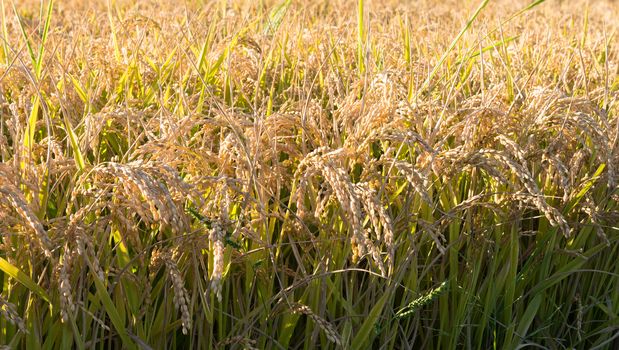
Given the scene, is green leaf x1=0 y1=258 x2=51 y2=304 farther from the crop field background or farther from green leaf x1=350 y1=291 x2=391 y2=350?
green leaf x1=350 y1=291 x2=391 y2=350

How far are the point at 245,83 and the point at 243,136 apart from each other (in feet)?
2.88

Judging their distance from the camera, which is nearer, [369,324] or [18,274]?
[18,274]

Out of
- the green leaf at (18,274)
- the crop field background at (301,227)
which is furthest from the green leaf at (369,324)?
the green leaf at (18,274)

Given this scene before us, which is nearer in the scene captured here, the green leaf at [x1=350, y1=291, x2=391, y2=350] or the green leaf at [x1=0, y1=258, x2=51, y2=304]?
the green leaf at [x1=0, y1=258, x2=51, y2=304]

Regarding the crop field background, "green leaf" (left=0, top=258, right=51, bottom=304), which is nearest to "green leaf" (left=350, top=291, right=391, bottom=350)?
the crop field background

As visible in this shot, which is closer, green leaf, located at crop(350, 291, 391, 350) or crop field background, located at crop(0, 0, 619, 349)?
crop field background, located at crop(0, 0, 619, 349)

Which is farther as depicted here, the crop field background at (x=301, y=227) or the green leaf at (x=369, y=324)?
the green leaf at (x=369, y=324)

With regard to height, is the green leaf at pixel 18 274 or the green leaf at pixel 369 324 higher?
the green leaf at pixel 18 274

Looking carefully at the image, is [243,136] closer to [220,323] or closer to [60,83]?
[220,323]

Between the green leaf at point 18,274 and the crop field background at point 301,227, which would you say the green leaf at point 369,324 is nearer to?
the crop field background at point 301,227

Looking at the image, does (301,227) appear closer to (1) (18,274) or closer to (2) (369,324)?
(2) (369,324)

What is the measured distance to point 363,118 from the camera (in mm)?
1859

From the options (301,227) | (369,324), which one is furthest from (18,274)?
(369,324)

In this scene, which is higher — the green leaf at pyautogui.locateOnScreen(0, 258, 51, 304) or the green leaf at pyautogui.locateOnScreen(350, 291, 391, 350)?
the green leaf at pyautogui.locateOnScreen(0, 258, 51, 304)
